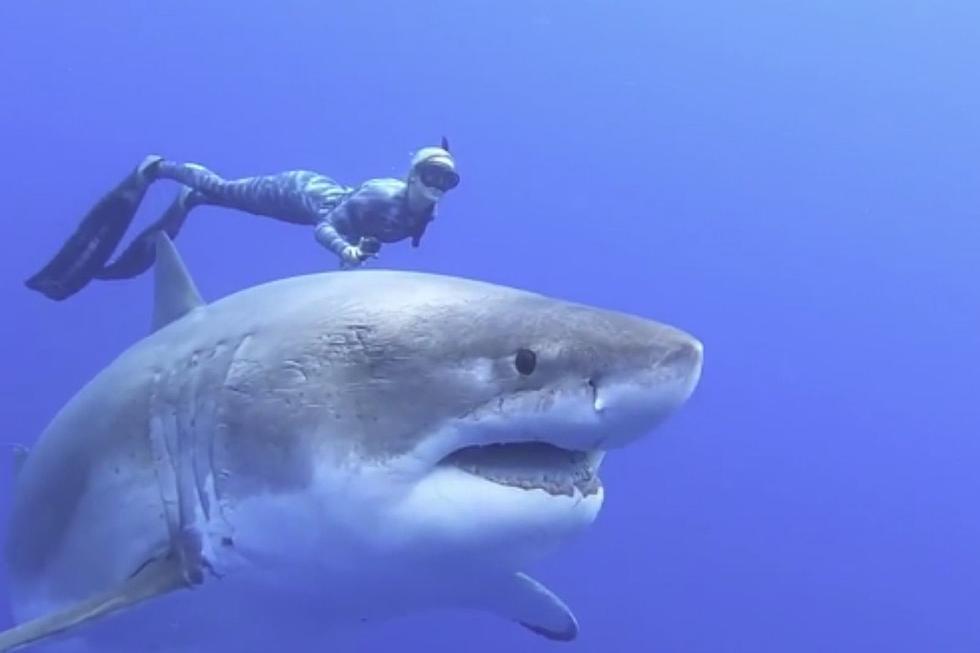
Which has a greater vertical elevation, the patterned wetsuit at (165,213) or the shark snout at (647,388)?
the patterned wetsuit at (165,213)

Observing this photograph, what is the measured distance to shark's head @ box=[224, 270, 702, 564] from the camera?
247cm

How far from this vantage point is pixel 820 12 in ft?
136

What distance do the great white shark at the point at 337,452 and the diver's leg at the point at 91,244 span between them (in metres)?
4.31

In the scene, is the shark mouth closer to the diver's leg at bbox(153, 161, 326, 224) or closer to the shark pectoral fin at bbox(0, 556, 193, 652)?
the shark pectoral fin at bbox(0, 556, 193, 652)

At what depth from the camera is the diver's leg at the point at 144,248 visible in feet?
25.7

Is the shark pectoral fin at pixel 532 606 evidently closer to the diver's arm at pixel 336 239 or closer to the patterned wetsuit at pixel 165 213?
the diver's arm at pixel 336 239

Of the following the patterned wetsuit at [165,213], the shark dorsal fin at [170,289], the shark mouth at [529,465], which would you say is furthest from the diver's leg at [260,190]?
the shark mouth at [529,465]

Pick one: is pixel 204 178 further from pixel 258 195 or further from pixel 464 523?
pixel 464 523

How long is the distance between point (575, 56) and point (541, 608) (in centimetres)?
4213

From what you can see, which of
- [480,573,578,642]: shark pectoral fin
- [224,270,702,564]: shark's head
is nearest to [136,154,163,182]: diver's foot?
[480,573,578,642]: shark pectoral fin

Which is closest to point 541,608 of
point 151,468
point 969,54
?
point 151,468

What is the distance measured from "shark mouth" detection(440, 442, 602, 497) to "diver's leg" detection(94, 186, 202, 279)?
5507mm

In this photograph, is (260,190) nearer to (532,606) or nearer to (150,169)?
(150,169)

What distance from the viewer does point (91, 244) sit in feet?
25.7
